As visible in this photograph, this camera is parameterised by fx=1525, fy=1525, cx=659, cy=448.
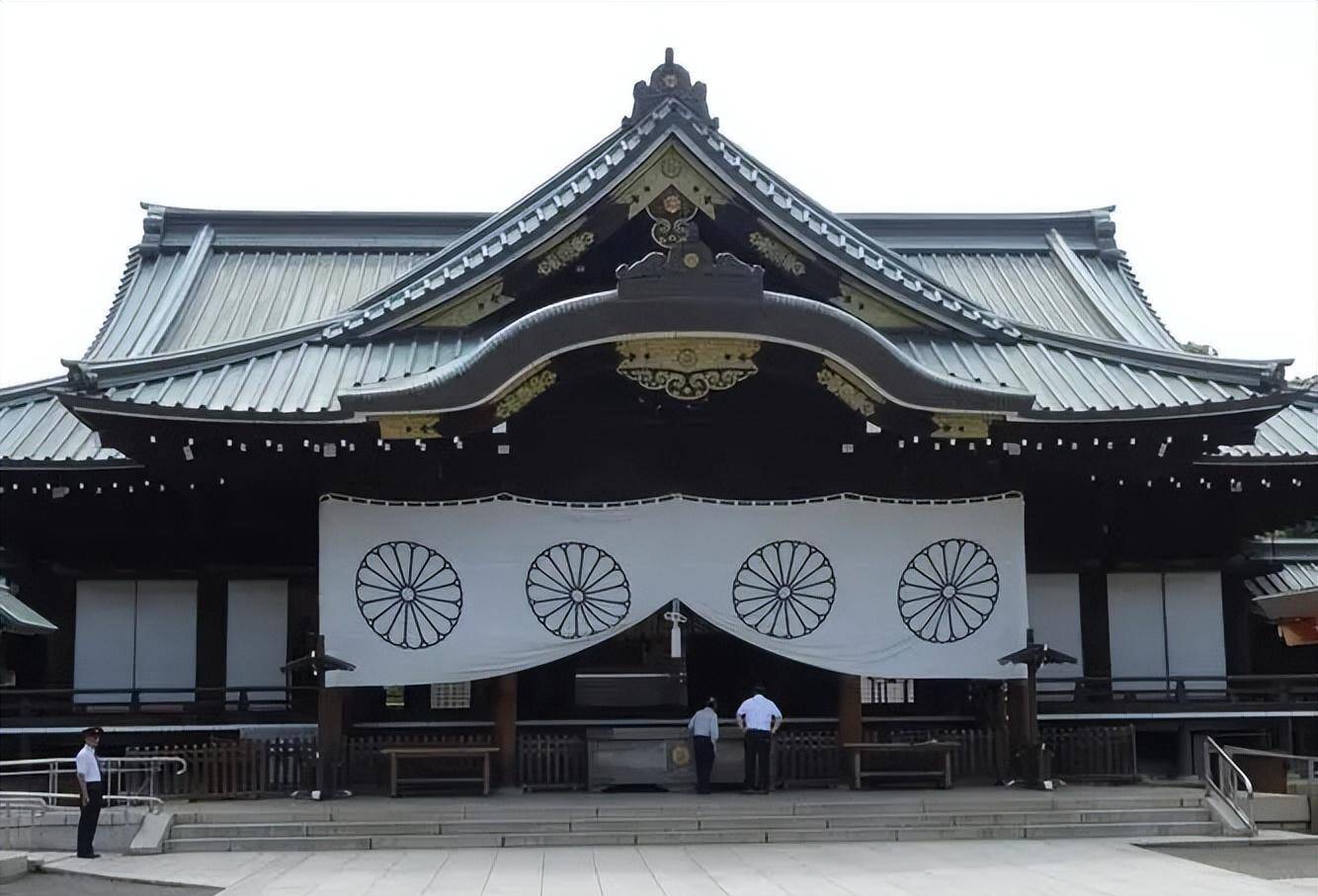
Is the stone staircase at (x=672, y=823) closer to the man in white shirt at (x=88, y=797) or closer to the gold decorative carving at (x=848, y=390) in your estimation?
the man in white shirt at (x=88, y=797)

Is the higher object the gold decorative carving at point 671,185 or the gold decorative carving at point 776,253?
the gold decorative carving at point 671,185

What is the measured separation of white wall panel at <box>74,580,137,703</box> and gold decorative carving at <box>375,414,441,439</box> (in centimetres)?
516

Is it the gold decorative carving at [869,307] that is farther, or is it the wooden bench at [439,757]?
the gold decorative carving at [869,307]

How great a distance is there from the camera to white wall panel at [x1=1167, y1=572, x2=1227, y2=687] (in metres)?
19.9

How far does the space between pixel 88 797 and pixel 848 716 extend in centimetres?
820

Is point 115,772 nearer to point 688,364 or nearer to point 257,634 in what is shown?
point 257,634

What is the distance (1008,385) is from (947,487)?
1.64m

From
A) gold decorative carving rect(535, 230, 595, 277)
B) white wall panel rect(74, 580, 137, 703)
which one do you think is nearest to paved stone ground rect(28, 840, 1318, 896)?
white wall panel rect(74, 580, 137, 703)

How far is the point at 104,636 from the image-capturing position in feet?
63.0

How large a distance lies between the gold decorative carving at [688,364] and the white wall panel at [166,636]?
6.84m

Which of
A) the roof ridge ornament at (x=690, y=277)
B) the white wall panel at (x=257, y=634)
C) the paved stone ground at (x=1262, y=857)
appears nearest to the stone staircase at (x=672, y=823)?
the paved stone ground at (x=1262, y=857)

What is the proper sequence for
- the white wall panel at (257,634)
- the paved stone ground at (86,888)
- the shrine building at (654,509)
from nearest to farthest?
the paved stone ground at (86,888)
the shrine building at (654,509)
the white wall panel at (257,634)

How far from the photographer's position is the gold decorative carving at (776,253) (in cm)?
1761

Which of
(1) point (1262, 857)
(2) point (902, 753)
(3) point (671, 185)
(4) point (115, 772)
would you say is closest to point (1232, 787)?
(1) point (1262, 857)
